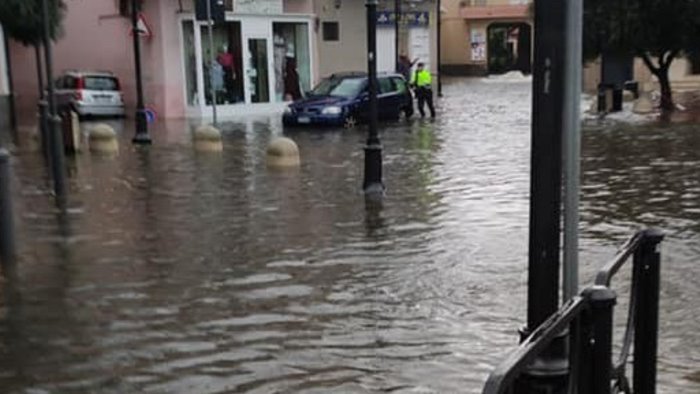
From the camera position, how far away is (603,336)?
3305 millimetres

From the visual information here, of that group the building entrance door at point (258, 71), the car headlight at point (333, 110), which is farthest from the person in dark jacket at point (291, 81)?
the car headlight at point (333, 110)

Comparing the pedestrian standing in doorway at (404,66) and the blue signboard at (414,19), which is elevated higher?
the blue signboard at (414,19)

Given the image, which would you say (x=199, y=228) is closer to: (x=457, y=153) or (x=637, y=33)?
(x=457, y=153)

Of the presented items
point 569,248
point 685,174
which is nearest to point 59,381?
point 569,248

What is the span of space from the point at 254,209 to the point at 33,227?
2.60 m

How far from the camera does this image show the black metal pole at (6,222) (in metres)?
8.12

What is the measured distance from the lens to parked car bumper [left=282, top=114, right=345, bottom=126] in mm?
25219

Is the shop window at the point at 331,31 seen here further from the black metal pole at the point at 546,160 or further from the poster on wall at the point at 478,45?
the black metal pole at the point at 546,160

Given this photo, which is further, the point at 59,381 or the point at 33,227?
the point at 33,227

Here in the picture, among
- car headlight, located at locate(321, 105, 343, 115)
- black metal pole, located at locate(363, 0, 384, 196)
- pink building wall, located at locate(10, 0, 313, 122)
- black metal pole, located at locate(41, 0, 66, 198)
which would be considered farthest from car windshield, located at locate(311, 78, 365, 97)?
black metal pole, located at locate(41, 0, 66, 198)

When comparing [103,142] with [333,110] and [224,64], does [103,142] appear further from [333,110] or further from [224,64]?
[224,64]

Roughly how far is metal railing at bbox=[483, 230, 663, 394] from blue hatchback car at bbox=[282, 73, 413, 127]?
19.9 metres

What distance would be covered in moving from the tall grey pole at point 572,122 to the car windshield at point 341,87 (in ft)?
73.3

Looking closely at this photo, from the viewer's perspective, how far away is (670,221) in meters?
10.3
